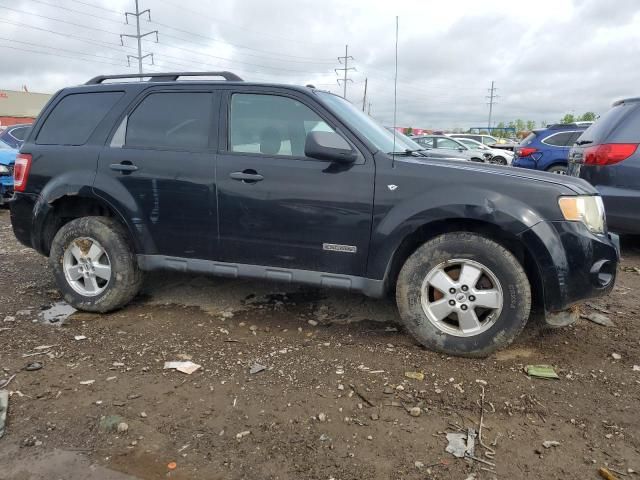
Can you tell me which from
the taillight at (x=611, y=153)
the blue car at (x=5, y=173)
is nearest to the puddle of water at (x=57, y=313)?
the taillight at (x=611, y=153)

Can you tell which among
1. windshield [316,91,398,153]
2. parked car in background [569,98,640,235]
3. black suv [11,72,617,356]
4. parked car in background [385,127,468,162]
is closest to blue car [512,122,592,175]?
parked car in background [569,98,640,235]

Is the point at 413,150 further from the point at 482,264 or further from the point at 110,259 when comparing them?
the point at 110,259

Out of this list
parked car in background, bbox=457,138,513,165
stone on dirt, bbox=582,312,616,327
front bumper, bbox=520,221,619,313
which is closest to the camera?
front bumper, bbox=520,221,619,313

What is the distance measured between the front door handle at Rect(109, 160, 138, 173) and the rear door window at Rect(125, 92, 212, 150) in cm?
16

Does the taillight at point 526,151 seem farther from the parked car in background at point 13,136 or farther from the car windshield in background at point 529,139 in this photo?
the parked car in background at point 13,136

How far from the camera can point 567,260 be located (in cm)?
304

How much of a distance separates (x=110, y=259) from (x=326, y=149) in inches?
80.0

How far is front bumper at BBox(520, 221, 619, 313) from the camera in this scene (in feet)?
9.87

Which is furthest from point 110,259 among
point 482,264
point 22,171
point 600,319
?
point 600,319

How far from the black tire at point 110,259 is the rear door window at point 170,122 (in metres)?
0.71

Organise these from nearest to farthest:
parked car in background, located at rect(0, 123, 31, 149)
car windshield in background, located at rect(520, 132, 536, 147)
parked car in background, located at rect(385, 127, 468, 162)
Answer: parked car in background, located at rect(385, 127, 468, 162) → parked car in background, located at rect(0, 123, 31, 149) → car windshield in background, located at rect(520, 132, 536, 147)

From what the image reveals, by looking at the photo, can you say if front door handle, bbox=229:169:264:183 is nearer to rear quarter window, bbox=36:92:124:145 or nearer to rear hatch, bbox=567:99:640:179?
rear quarter window, bbox=36:92:124:145

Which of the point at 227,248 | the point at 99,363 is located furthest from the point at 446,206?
the point at 99,363

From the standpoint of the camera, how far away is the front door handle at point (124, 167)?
12.3 feet
